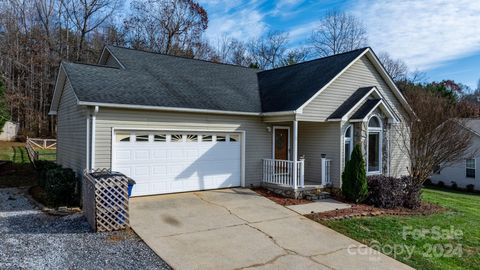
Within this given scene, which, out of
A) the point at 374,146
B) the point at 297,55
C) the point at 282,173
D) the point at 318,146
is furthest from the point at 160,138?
the point at 297,55

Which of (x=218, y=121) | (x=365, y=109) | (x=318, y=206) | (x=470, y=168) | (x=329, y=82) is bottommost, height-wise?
(x=318, y=206)

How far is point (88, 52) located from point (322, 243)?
1189 inches

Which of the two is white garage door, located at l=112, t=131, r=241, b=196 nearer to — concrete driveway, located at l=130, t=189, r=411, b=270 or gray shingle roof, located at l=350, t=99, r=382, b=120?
concrete driveway, located at l=130, t=189, r=411, b=270

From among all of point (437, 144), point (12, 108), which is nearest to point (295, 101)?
point (437, 144)

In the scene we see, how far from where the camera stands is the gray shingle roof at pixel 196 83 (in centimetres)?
999

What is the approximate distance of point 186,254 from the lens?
6.00 meters

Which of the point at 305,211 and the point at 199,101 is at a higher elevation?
the point at 199,101

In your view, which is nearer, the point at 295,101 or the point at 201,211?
the point at 201,211

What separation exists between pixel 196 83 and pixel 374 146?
7624 millimetres

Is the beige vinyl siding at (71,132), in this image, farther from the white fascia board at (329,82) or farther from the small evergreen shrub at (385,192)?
the small evergreen shrub at (385,192)

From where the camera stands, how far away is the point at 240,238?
7008mm

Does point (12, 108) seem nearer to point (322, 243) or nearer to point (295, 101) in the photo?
point (295, 101)

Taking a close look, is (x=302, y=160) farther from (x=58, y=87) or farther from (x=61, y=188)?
(x=58, y=87)

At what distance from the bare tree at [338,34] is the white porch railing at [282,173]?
83.3 ft
